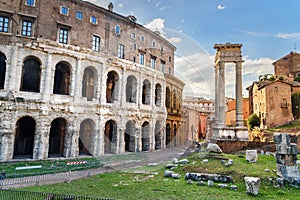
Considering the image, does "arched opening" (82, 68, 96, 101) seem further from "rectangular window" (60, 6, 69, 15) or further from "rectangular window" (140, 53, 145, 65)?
"rectangular window" (140, 53, 145, 65)

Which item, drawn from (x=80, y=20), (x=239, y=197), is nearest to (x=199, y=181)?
(x=239, y=197)

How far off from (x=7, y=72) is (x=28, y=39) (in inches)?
130

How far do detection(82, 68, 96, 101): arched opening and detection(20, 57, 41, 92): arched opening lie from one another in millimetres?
4683

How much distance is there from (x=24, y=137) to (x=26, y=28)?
1007cm

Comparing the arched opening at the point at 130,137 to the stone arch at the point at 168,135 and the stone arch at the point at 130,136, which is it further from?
the stone arch at the point at 168,135

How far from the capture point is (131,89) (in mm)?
26250

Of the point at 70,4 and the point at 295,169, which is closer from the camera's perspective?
the point at 295,169

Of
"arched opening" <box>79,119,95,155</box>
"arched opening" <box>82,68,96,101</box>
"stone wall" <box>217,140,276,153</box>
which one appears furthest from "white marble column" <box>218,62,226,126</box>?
"arched opening" <box>82,68,96,101</box>

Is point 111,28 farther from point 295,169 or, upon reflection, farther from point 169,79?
point 295,169

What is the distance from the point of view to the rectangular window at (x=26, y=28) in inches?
728

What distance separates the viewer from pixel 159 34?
3086cm

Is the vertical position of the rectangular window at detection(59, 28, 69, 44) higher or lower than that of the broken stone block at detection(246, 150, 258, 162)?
higher

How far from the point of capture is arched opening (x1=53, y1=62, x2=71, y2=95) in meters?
22.0

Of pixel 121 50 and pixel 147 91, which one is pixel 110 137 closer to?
pixel 147 91
